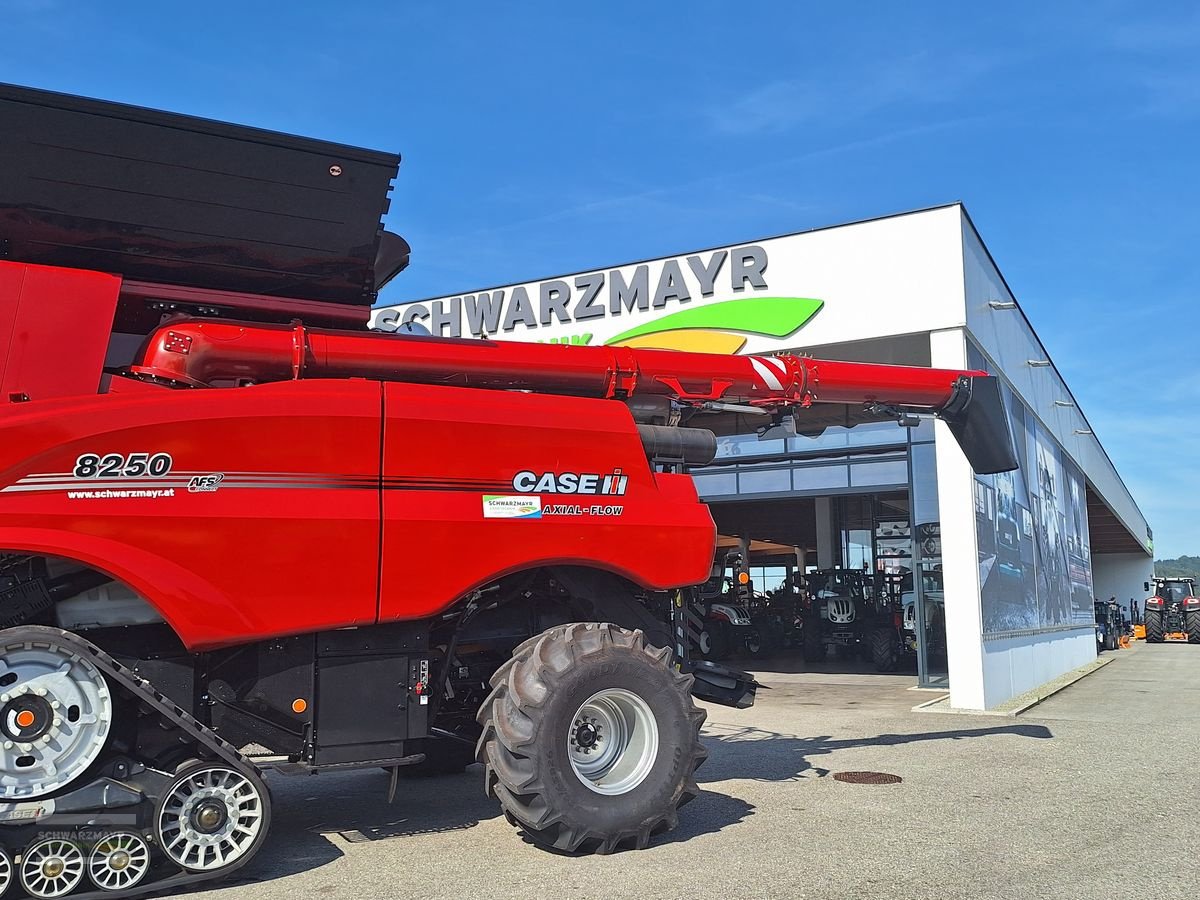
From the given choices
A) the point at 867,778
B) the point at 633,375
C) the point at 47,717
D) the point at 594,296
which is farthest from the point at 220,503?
the point at 594,296

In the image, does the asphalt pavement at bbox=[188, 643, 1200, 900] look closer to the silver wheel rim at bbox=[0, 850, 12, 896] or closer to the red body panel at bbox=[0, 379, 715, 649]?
the silver wheel rim at bbox=[0, 850, 12, 896]

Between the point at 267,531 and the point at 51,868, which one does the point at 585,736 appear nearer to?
the point at 267,531

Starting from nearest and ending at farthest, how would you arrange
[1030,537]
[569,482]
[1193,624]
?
[569,482] < [1030,537] < [1193,624]

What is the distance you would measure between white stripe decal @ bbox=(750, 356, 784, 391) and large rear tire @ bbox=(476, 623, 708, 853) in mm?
2796

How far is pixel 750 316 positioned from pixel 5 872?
12256mm

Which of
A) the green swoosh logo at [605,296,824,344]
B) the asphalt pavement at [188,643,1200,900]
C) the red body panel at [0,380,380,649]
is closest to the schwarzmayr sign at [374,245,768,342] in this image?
the green swoosh logo at [605,296,824,344]

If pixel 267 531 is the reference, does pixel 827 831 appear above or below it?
below

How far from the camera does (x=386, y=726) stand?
19.9 feet

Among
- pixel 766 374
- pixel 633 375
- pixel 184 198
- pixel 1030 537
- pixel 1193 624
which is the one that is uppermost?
pixel 184 198

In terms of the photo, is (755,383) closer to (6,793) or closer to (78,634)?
(78,634)

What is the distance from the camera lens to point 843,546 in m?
28.5

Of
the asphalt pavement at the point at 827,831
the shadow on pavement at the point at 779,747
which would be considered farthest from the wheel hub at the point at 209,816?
the shadow on pavement at the point at 779,747

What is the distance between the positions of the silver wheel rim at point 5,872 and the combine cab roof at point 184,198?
10.8 ft

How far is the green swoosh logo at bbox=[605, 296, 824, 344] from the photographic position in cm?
1470
